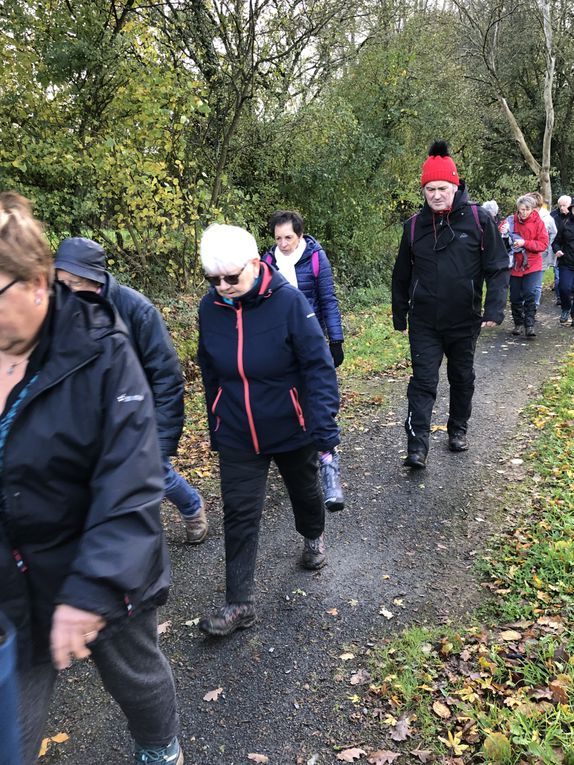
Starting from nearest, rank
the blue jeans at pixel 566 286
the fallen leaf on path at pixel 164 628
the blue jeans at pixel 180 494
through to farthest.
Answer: the fallen leaf on path at pixel 164 628 < the blue jeans at pixel 180 494 < the blue jeans at pixel 566 286

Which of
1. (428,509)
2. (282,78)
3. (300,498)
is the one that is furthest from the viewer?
(282,78)

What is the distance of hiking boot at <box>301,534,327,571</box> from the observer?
12.7 feet

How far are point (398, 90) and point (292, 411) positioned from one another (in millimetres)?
12614

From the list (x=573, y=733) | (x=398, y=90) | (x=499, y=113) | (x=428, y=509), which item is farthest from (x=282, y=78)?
(x=499, y=113)

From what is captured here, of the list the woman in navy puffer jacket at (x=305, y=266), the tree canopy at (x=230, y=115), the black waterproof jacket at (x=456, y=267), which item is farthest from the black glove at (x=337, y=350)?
the tree canopy at (x=230, y=115)

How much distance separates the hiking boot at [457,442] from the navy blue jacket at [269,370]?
2644mm

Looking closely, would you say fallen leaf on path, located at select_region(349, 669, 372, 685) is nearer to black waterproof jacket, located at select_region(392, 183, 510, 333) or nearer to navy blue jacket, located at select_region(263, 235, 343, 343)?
navy blue jacket, located at select_region(263, 235, 343, 343)

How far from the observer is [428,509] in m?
4.54

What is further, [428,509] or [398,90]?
[398,90]

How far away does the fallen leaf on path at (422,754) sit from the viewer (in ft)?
8.16

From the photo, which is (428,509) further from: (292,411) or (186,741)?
(186,741)

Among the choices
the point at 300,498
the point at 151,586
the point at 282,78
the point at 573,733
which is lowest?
the point at 573,733

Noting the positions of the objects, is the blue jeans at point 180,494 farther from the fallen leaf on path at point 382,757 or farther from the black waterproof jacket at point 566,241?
the black waterproof jacket at point 566,241

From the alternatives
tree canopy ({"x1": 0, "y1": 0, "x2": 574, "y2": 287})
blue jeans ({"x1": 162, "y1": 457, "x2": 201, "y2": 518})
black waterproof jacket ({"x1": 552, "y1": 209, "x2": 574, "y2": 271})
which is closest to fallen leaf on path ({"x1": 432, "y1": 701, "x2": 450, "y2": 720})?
blue jeans ({"x1": 162, "y1": 457, "x2": 201, "y2": 518})
